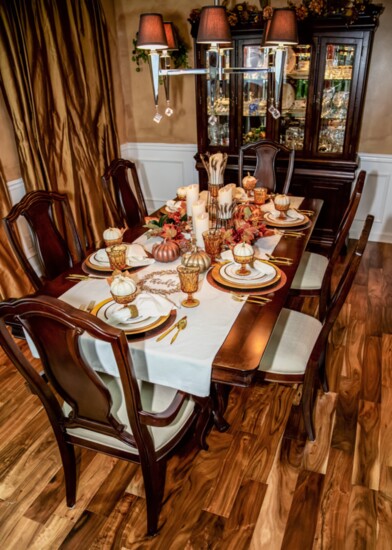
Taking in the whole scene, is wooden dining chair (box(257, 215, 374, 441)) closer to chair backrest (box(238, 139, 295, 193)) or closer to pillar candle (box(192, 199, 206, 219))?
pillar candle (box(192, 199, 206, 219))

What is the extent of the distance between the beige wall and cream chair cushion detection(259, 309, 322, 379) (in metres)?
2.30

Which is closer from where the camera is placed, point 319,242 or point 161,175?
point 319,242

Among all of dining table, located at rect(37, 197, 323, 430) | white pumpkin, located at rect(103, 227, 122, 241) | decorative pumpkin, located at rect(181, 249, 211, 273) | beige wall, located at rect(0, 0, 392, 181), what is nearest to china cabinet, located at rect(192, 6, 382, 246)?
beige wall, located at rect(0, 0, 392, 181)

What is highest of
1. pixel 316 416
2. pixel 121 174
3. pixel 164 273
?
pixel 121 174

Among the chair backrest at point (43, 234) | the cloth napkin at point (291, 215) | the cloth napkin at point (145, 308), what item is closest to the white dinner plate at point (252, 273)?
the cloth napkin at point (145, 308)

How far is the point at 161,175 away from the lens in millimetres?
4504

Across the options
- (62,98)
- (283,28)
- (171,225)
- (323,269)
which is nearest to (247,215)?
(171,225)

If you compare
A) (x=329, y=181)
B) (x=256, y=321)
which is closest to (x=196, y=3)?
(x=329, y=181)

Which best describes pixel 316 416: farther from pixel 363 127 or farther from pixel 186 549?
pixel 363 127

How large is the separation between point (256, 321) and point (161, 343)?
1.17ft

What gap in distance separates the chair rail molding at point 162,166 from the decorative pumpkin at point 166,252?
96.3 inches

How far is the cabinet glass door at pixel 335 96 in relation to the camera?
10.5 ft

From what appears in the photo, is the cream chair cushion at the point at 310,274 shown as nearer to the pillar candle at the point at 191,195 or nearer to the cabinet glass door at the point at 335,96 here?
the pillar candle at the point at 191,195

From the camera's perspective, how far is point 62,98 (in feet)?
10.6
